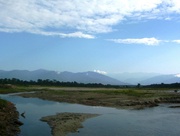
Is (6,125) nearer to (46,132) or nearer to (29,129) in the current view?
(29,129)

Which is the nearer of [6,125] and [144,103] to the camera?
[6,125]

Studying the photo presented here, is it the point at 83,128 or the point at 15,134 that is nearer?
the point at 15,134

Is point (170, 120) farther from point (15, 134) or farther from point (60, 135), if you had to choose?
point (15, 134)

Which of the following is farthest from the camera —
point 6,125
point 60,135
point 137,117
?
point 137,117

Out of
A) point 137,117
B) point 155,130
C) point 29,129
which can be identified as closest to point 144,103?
point 137,117

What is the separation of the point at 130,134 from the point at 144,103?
115 ft

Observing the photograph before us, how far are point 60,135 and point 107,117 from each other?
1575cm

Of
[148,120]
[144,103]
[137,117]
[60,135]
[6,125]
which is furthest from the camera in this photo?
[144,103]

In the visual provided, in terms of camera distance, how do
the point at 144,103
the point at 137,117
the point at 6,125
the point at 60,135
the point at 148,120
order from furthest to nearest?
the point at 144,103, the point at 137,117, the point at 148,120, the point at 6,125, the point at 60,135

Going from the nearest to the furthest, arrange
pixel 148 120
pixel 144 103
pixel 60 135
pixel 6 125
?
pixel 60 135
pixel 6 125
pixel 148 120
pixel 144 103

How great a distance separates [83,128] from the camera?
119ft

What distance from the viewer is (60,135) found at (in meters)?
32.1

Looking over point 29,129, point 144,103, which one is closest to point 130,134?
point 29,129

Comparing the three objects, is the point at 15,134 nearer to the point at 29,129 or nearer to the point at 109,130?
the point at 29,129
